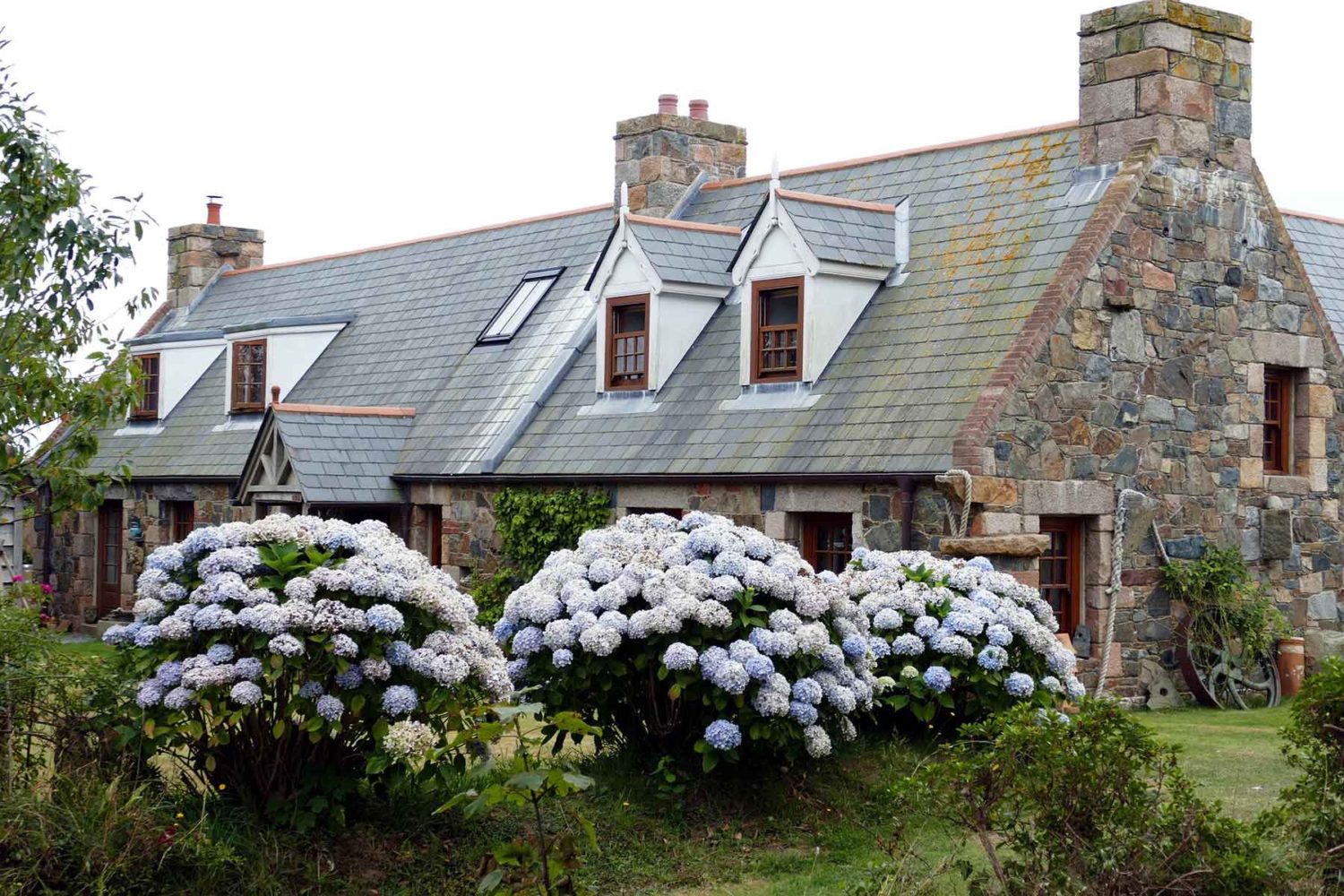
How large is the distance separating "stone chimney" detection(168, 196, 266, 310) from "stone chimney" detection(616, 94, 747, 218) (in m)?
11.4

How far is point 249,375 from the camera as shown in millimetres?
25875

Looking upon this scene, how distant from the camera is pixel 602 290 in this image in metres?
19.7

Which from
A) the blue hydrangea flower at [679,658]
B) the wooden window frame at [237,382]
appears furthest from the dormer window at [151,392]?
the blue hydrangea flower at [679,658]

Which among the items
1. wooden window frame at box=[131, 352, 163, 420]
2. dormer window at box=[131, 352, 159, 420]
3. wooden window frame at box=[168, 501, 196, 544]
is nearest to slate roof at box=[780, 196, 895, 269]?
wooden window frame at box=[168, 501, 196, 544]

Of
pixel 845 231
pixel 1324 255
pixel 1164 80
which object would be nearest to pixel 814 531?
pixel 845 231

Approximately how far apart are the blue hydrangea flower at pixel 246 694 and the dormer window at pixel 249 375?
58.3 feet

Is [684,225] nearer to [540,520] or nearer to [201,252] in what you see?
[540,520]

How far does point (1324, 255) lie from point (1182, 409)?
898 centimetres

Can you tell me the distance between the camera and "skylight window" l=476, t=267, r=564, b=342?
73.9 feet

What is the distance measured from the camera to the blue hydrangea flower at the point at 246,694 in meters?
8.26

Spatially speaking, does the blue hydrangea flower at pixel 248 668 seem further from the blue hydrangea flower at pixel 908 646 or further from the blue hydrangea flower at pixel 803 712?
the blue hydrangea flower at pixel 908 646

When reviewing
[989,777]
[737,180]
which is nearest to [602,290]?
[737,180]

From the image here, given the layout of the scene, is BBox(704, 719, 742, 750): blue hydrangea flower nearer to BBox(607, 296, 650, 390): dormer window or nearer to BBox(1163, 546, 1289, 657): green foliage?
BBox(1163, 546, 1289, 657): green foliage

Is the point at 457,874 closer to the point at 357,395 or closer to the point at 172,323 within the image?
the point at 357,395
